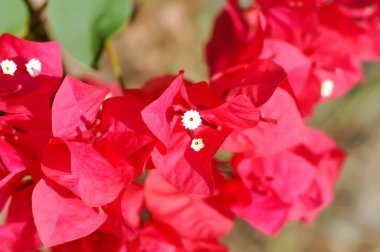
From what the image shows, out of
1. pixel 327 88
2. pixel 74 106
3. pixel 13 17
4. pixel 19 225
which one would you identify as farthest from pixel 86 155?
pixel 327 88

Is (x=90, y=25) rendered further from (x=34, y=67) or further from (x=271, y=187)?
(x=271, y=187)

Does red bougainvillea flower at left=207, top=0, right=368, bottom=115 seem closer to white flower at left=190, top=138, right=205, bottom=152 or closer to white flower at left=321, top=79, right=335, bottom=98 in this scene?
white flower at left=321, top=79, right=335, bottom=98

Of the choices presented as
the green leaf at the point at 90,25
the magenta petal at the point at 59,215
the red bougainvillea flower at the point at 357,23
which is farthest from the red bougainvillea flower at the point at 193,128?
the red bougainvillea flower at the point at 357,23

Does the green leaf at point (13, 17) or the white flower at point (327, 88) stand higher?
the green leaf at point (13, 17)

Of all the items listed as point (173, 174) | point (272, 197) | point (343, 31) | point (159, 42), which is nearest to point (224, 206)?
point (272, 197)

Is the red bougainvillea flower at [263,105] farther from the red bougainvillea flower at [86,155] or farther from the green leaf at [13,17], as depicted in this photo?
the green leaf at [13,17]

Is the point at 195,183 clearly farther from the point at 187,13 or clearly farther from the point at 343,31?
the point at 187,13
